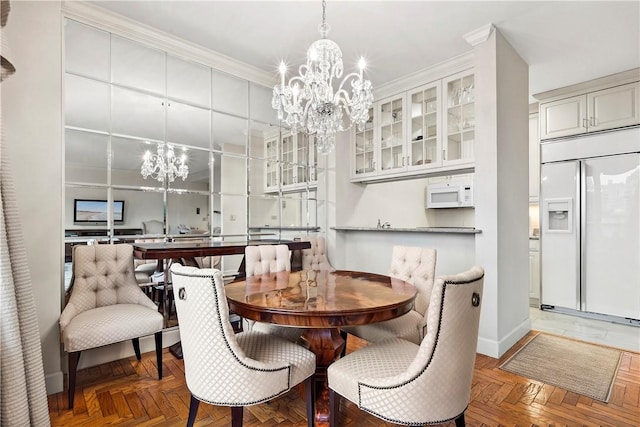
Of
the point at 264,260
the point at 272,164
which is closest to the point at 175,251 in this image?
the point at 264,260

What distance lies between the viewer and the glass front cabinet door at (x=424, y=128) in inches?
125

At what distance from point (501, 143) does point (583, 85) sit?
77.1 inches

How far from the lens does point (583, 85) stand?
11.8 feet

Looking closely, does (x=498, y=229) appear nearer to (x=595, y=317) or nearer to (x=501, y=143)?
(x=501, y=143)

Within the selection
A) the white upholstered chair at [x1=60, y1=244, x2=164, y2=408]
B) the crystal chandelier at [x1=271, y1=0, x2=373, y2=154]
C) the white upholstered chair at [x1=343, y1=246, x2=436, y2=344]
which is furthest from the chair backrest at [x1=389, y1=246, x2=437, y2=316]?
the white upholstered chair at [x1=60, y1=244, x2=164, y2=408]

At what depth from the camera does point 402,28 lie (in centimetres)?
257

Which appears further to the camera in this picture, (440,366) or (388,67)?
(388,67)

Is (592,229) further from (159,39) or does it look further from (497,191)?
(159,39)

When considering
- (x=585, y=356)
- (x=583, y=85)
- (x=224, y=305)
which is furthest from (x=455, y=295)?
(x=583, y=85)

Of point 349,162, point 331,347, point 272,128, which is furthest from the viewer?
point 349,162

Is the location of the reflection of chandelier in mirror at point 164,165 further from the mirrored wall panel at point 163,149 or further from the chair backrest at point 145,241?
the chair backrest at point 145,241

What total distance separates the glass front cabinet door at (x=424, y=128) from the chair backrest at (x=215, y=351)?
2.56m

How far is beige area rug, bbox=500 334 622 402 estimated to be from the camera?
213cm

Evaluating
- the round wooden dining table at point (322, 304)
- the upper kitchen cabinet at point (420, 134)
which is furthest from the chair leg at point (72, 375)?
the upper kitchen cabinet at point (420, 134)
